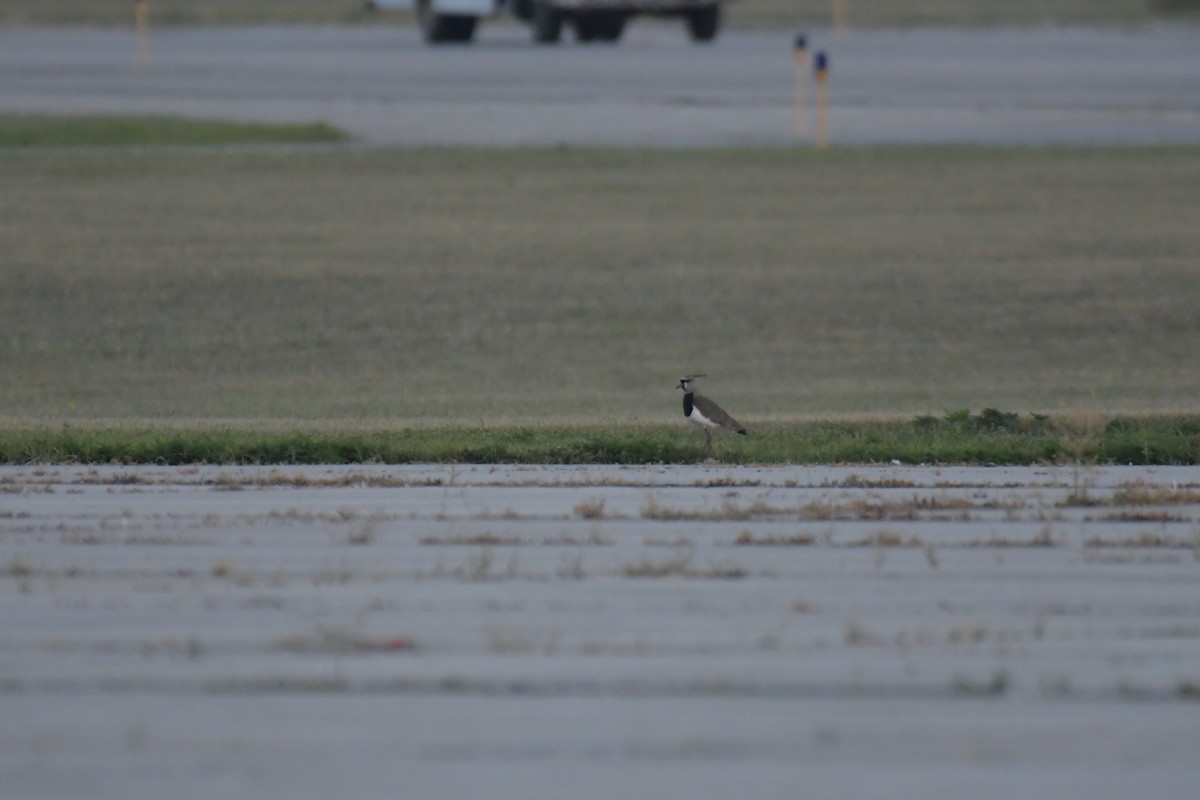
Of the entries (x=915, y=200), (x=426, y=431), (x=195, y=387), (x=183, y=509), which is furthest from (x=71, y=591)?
(x=915, y=200)

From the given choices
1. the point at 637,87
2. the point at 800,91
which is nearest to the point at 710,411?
the point at 800,91

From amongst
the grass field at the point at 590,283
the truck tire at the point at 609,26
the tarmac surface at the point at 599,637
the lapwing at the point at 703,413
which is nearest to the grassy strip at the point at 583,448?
the lapwing at the point at 703,413

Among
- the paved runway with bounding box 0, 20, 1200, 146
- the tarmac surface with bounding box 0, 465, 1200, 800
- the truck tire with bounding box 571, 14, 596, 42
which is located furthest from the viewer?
the truck tire with bounding box 571, 14, 596, 42

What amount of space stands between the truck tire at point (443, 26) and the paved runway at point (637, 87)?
487 mm

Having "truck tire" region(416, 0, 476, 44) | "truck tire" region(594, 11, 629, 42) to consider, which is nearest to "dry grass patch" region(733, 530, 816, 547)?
"truck tire" region(416, 0, 476, 44)

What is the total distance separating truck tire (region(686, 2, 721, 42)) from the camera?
46594mm

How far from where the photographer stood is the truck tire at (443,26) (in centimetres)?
4644

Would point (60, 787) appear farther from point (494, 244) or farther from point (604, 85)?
point (604, 85)

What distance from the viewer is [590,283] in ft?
69.2

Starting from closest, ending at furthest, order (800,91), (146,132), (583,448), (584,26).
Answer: (583,448) < (146,132) < (800,91) < (584,26)

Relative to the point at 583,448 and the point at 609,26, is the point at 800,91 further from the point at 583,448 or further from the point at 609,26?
the point at 583,448

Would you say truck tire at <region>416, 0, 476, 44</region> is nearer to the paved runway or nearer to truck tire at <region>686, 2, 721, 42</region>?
the paved runway

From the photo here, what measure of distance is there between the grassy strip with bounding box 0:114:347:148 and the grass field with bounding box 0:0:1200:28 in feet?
111

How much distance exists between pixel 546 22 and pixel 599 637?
3885cm
